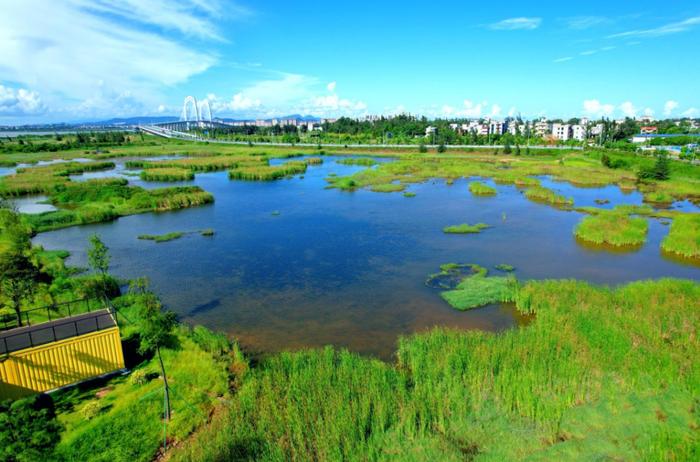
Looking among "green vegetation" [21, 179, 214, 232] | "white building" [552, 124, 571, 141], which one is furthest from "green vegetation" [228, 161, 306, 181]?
"white building" [552, 124, 571, 141]

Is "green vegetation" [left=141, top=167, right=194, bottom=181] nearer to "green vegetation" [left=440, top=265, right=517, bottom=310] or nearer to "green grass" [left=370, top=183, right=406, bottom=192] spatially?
"green grass" [left=370, top=183, right=406, bottom=192]

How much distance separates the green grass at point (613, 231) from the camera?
2847 cm

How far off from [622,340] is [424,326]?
6921 mm

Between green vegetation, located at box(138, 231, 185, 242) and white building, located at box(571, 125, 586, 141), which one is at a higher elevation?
white building, located at box(571, 125, 586, 141)

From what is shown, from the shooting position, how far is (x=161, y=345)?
575 inches

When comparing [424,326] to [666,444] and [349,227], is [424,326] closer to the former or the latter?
[666,444]

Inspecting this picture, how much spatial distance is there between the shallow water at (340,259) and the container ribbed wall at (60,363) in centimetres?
484

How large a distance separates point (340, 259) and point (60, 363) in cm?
1575

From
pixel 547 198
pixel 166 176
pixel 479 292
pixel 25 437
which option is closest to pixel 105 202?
pixel 166 176

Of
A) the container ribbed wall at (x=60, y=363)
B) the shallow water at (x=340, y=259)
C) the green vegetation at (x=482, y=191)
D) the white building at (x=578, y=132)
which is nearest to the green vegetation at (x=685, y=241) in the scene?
the shallow water at (x=340, y=259)

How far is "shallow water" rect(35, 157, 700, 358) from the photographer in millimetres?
17906

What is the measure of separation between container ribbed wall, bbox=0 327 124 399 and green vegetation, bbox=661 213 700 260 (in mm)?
31580

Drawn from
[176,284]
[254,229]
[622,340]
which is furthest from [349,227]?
[622,340]

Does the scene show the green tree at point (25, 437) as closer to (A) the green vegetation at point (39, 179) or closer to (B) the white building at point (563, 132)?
(A) the green vegetation at point (39, 179)
